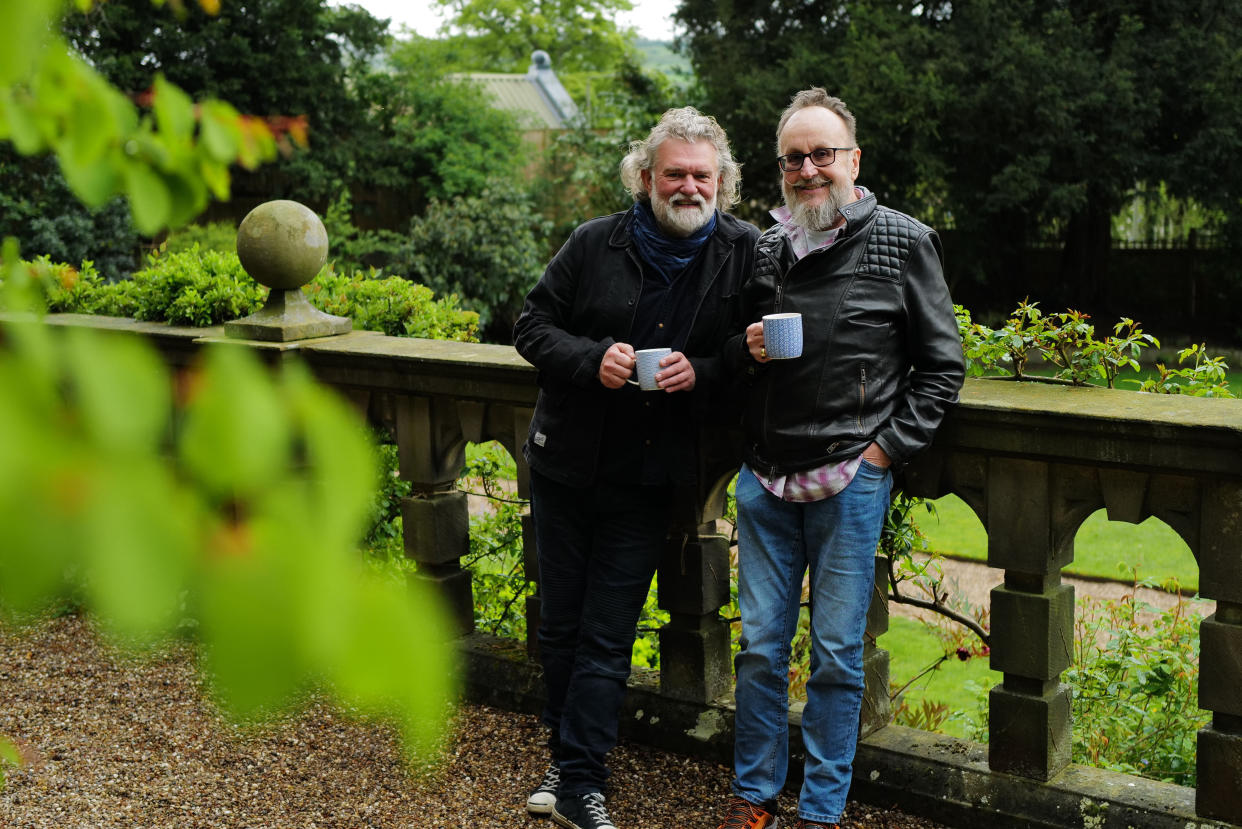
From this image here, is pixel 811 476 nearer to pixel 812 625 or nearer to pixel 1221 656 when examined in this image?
pixel 812 625

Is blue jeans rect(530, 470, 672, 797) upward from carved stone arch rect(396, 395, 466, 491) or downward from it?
downward

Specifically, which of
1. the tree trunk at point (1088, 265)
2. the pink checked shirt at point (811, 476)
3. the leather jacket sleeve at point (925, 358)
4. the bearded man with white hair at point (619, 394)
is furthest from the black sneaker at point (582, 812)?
the tree trunk at point (1088, 265)

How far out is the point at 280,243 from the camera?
4.62 metres

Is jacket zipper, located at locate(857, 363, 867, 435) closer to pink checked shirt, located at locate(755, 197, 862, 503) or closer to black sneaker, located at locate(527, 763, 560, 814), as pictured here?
pink checked shirt, located at locate(755, 197, 862, 503)

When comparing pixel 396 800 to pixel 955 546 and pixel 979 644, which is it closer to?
pixel 979 644

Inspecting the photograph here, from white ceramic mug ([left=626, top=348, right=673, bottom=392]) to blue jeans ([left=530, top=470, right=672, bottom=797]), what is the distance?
15.2 inches

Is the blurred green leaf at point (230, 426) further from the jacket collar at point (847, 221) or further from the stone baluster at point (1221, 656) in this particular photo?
the stone baluster at point (1221, 656)

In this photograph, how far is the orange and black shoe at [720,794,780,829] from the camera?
11.3 ft

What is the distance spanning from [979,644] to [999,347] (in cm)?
322

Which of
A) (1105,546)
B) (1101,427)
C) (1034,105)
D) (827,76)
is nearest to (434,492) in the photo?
(1101,427)

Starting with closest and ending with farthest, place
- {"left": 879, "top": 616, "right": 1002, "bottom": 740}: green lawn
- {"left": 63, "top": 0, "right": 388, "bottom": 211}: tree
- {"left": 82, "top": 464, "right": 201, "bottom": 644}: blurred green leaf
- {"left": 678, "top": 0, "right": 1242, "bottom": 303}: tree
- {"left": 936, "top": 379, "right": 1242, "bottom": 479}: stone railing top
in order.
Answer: {"left": 82, "top": 464, "right": 201, "bottom": 644}: blurred green leaf → {"left": 936, "top": 379, "right": 1242, "bottom": 479}: stone railing top → {"left": 879, "top": 616, "right": 1002, "bottom": 740}: green lawn → {"left": 678, "top": 0, "right": 1242, "bottom": 303}: tree → {"left": 63, "top": 0, "right": 388, "bottom": 211}: tree

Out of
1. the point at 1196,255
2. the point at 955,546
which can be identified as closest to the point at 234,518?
the point at 955,546

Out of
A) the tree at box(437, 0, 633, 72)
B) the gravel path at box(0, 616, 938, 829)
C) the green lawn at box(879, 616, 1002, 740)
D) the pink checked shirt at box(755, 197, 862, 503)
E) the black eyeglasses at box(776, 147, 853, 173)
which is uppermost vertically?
the tree at box(437, 0, 633, 72)

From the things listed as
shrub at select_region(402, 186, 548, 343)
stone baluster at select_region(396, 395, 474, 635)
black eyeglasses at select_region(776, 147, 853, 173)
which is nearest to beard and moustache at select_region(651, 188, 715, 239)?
black eyeglasses at select_region(776, 147, 853, 173)
